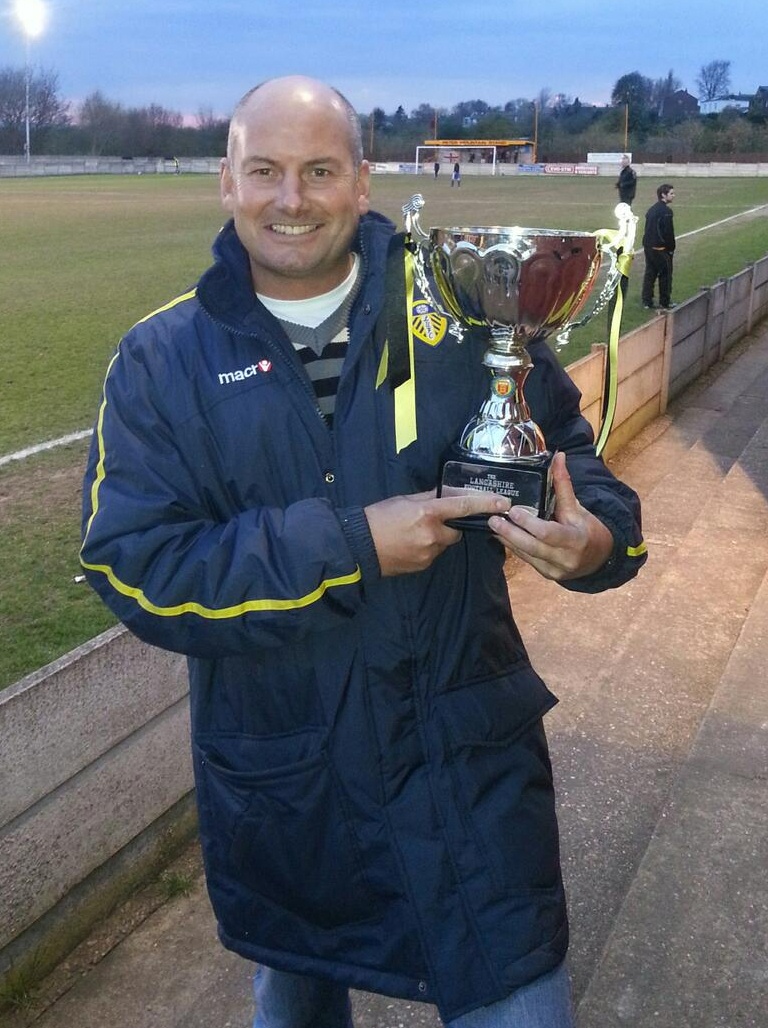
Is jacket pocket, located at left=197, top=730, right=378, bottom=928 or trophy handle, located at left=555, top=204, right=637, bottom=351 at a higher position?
trophy handle, located at left=555, top=204, right=637, bottom=351

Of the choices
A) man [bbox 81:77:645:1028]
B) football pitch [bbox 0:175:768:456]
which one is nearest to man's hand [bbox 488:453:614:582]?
man [bbox 81:77:645:1028]

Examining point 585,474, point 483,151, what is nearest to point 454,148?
point 483,151

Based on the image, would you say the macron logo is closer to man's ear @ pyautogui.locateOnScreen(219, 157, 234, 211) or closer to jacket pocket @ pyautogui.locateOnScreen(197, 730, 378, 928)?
man's ear @ pyautogui.locateOnScreen(219, 157, 234, 211)

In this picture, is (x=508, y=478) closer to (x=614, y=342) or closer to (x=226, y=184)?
(x=614, y=342)

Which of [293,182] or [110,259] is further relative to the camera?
[110,259]

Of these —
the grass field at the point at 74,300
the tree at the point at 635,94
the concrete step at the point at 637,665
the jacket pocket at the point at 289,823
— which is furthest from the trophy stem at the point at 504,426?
the tree at the point at 635,94

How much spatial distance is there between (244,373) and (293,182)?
0.33 meters

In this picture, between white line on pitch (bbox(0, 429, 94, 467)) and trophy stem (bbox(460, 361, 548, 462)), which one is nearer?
trophy stem (bbox(460, 361, 548, 462))

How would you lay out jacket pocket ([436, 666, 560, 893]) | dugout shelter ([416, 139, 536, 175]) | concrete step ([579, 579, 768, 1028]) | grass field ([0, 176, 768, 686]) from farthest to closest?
dugout shelter ([416, 139, 536, 175]), grass field ([0, 176, 768, 686]), concrete step ([579, 579, 768, 1028]), jacket pocket ([436, 666, 560, 893])

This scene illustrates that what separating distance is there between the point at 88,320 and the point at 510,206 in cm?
2481

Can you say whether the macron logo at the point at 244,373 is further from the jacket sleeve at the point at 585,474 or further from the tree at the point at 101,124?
the tree at the point at 101,124

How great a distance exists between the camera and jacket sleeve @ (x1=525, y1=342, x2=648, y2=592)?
1819 mm

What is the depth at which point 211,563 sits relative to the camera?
1.56 metres

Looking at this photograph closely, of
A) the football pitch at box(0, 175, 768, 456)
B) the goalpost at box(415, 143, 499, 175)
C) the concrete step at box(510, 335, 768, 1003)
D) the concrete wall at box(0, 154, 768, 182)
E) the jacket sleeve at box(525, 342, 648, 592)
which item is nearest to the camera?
the jacket sleeve at box(525, 342, 648, 592)
